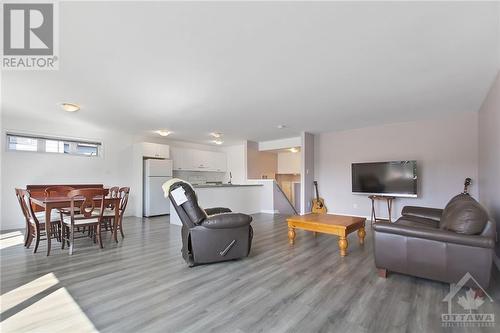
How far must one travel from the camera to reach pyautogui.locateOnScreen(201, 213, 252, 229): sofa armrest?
2883 millimetres

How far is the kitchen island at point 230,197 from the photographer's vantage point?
5664 mm

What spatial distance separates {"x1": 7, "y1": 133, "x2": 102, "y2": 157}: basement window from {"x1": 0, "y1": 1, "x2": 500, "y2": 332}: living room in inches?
2.0

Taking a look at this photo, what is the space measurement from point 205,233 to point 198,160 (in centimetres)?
567

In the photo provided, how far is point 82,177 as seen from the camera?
19.6ft

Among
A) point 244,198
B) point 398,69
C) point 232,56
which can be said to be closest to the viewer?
point 232,56

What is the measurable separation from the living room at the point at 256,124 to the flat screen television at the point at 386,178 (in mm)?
29

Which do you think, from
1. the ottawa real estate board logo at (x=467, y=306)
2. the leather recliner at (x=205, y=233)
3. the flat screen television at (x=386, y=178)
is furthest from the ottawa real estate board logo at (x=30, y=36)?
the flat screen television at (x=386, y=178)

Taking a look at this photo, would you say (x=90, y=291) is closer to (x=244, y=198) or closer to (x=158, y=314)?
(x=158, y=314)

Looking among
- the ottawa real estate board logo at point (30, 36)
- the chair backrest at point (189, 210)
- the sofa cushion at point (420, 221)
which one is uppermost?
the ottawa real estate board logo at point (30, 36)

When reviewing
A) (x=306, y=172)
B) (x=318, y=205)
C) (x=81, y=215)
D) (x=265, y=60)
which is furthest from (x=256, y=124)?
(x=81, y=215)

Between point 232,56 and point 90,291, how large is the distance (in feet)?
8.94

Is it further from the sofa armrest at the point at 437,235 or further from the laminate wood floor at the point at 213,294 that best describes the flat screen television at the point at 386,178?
the sofa armrest at the point at 437,235

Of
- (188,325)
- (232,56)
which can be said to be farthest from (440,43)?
(188,325)

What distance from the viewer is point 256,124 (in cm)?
570
